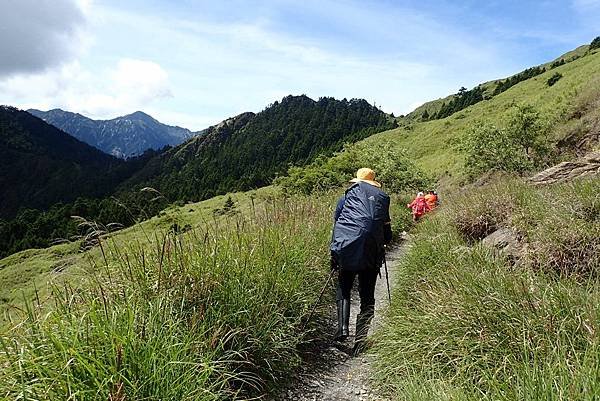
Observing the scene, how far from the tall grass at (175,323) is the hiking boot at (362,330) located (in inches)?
24.9

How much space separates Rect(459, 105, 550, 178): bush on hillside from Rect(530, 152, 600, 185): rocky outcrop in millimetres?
18603

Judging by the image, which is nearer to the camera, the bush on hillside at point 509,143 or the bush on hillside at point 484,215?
the bush on hillside at point 484,215

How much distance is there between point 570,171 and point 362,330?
601cm

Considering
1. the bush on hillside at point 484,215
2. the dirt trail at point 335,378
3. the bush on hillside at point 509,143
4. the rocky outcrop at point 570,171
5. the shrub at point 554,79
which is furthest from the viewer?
the shrub at point 554,79

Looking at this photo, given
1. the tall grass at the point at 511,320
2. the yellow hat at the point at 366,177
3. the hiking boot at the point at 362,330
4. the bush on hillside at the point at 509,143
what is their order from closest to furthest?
the tall grass at the point at 511,320
the hiking boot at the point at 362,330
the yellow hat at the point at 366,177
the bush on hillside at the point at 509,143

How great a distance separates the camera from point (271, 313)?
4.52 metres

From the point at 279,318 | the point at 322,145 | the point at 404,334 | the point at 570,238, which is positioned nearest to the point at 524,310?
the point at 404,334

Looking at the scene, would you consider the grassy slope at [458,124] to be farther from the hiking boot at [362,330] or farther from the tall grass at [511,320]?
the hiking boot at [362,330]

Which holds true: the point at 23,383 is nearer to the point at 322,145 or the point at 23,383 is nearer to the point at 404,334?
the point at 404,334

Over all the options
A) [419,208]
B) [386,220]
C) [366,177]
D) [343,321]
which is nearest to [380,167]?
[419,208]

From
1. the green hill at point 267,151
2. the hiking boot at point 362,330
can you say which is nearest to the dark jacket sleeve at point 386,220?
the hiking boot at point 362,330

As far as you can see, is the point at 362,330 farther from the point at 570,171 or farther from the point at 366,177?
the point at 570,171

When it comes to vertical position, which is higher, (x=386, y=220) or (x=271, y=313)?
(x=386, y=220)

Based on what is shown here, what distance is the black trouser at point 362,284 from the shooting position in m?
5.78
